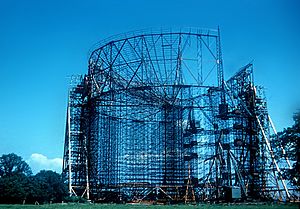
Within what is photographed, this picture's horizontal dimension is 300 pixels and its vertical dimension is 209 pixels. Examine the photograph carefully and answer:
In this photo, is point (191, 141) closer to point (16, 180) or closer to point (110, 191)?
point (110, 191)

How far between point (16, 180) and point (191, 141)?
23.9m

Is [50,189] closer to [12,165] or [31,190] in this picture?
[31,190]

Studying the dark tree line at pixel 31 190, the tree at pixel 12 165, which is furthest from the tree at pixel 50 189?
the tree at pixel 12 165

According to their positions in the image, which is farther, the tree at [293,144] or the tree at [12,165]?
the tree at [12,165]

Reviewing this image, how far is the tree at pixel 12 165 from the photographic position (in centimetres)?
8425

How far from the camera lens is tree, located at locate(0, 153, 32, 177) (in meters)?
84.2

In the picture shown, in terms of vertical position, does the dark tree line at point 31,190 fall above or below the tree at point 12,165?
below

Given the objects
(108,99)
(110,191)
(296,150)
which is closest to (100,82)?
(108,99)

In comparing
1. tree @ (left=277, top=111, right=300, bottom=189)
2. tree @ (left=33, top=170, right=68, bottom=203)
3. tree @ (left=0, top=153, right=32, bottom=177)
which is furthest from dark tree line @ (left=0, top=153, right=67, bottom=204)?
tree @ (left=277, top=111, right=300, bottom=189)

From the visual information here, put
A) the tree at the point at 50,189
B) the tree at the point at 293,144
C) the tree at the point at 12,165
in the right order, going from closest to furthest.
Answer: the tree at the point at 293,144
the tree at the point at 50,189
the tree at the point at 12,165

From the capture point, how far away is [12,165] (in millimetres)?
85875

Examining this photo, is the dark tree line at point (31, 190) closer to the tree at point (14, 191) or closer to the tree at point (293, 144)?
the tree at point (14, 191)

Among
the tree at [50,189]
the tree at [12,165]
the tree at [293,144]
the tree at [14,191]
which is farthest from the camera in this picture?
the tree at [12,165]

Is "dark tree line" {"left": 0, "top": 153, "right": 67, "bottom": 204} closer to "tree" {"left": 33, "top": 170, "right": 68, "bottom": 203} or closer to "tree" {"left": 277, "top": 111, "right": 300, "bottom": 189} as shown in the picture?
"tree" {"left": 33, "top": 170, "right": 68, "bottom": 203}
